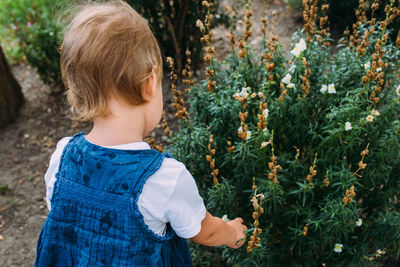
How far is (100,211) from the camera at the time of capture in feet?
4.70

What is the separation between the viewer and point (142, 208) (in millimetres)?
1380

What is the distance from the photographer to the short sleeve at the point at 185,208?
4.54ft

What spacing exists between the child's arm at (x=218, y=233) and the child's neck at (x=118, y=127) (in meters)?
0.48

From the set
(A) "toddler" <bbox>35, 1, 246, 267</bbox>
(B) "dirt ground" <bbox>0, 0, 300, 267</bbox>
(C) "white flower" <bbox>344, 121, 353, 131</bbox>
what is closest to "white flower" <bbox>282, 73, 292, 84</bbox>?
(C) "white flower" <bbox>344, 121, 353, 131</bbox>

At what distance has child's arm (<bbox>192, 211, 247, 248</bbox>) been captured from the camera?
5.19 feet

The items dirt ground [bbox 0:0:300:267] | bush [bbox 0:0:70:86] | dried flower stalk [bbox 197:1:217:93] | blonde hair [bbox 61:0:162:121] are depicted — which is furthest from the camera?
bush [bbox 0:0:70:86]

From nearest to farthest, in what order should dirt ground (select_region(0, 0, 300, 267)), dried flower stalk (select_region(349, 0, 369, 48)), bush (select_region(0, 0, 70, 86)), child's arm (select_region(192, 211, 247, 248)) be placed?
child's arm (select_region(192, 211, 247, 248)), dried flower stalk (select_region(349, 0, 369, 48)), dirt ground (select_region(0, 0, 300, 267)), bush (select_region(0, 0, 70, 86))

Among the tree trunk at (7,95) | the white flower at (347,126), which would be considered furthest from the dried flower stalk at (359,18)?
the tree trunk at (7,95)

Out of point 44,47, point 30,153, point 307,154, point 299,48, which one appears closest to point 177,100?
point 299,48

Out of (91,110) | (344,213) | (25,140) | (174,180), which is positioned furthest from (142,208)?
(25,140)

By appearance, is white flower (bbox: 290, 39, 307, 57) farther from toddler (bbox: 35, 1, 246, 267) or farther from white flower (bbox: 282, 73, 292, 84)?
toddler (bbox: 35, 1, 246, 267)

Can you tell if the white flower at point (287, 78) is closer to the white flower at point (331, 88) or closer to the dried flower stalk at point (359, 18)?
the white flower at point (331, 88)

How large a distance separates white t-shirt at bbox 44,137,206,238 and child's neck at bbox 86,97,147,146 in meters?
0.05

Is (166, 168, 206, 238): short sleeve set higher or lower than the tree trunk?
higher
